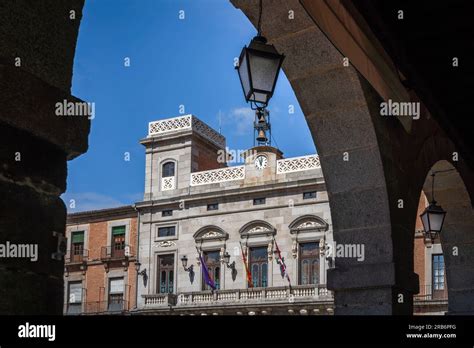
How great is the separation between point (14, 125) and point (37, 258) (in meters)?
0.42

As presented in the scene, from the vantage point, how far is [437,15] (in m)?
4.95

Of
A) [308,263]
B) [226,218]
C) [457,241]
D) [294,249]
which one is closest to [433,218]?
[457,241]

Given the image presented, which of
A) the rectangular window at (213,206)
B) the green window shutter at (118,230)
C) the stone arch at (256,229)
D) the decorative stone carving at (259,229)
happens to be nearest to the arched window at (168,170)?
the rectangular window at (213,206)

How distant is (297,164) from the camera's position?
30359mm

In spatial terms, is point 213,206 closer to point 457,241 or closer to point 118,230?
point 118,230

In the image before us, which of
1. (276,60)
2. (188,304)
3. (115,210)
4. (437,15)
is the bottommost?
(188,304)

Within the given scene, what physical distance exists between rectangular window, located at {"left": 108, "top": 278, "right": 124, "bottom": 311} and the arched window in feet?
18.0

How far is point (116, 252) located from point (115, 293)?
198 centimetres

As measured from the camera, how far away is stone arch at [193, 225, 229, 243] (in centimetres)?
3118

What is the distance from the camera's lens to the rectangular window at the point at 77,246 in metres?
35.0

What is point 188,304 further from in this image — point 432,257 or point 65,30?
point 65,30

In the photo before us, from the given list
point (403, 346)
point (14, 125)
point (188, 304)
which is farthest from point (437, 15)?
point (188, 304)

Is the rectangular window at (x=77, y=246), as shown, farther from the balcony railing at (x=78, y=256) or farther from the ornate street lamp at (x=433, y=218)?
the ornate street lamp at (x=433, y=218)

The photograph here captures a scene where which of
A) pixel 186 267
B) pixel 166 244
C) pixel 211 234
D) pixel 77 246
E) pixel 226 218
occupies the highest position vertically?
pixel 226 218
